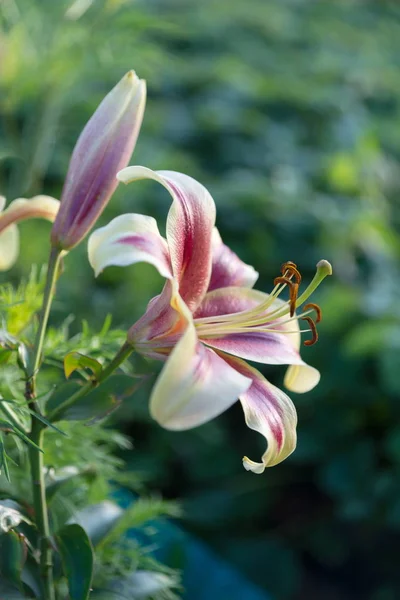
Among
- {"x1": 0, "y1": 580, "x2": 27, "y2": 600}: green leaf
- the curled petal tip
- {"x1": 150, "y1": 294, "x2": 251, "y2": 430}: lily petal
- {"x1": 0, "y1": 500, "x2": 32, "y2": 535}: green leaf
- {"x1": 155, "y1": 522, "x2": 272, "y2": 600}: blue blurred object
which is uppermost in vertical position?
{"x1": 150, "y1": 294, "x2": 251, "y2": 430}: lily petal

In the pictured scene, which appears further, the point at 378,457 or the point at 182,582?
the point at 378,457

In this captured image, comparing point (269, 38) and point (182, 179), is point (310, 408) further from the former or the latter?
point (269, 38)

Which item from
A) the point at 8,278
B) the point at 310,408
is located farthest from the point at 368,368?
the point at 8,278

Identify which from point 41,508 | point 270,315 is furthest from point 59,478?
point 270,315

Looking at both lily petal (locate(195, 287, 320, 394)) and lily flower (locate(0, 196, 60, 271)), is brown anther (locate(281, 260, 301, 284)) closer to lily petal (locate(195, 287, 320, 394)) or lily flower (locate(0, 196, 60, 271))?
lily petal (locate(195, 287, 320, 394))

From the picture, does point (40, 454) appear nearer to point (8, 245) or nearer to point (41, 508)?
point (41, 508)

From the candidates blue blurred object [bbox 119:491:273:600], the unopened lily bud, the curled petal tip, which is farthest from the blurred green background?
the curled petal tip

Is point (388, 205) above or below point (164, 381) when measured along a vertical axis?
below

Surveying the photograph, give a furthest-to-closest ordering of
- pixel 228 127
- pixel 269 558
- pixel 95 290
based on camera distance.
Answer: pixel 228 127, pixel 95 290, pixel 269 558
